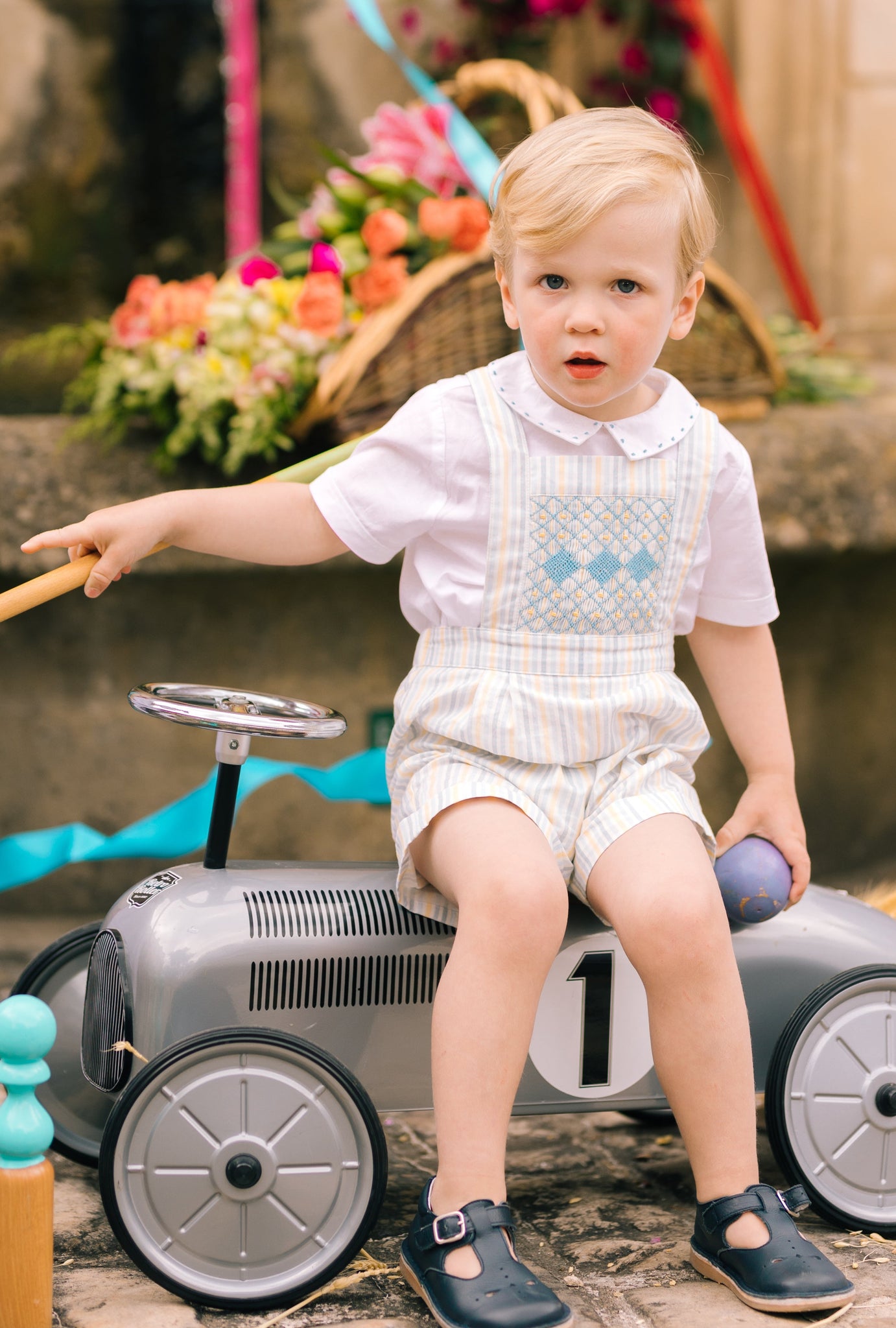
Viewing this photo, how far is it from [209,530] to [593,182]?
0.50 meters

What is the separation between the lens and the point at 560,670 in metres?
1.46

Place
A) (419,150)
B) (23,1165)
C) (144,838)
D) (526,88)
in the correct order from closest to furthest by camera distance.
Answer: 1. (23,1165)
2. (144,838)
3. (526,88)
4. (419,150)

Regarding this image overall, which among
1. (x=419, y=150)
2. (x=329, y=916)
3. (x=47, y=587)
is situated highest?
(x=419, y=150)

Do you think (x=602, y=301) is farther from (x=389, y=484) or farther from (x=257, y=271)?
(x=257, y=271)

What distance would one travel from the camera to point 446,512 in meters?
1.46

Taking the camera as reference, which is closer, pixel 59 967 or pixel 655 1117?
pixel 59 967

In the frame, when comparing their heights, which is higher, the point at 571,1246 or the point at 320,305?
the point at 320,305

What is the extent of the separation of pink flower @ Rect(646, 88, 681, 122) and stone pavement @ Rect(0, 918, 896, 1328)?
86.6 inches

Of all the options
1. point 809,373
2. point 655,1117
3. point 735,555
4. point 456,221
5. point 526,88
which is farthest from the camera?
point 809,373

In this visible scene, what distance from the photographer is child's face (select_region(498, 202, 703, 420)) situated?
1.38 m

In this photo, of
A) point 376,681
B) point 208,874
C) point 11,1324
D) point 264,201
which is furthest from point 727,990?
point 264,201

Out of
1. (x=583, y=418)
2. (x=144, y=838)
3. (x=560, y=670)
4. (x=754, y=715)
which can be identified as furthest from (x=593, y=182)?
(x=144, y=838)

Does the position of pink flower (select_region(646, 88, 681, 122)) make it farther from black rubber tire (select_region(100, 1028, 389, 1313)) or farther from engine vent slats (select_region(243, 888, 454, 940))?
black rubber tire (select_region(100, 1028, 389, 1313))

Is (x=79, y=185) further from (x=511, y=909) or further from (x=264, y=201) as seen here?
(x=511, y=909)
